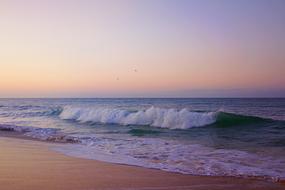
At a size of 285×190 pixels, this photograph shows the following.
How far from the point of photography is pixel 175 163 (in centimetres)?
867

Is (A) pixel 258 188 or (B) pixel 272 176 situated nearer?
(A) pixel 258 188

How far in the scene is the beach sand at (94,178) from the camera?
19.7ft

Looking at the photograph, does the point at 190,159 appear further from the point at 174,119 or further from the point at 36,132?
the point at 174,119

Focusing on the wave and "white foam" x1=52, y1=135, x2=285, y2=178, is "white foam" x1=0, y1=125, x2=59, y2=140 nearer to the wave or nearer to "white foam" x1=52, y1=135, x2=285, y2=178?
"white foam" x1=52, y1=135, x2=285, y2=178

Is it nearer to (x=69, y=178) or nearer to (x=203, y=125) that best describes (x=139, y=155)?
(x=69, y=178)

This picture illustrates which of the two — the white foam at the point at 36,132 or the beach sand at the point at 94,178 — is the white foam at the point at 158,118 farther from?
the beach sand at the point at 94,178

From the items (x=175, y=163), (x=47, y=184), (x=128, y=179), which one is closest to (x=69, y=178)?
(x=47, y=184)

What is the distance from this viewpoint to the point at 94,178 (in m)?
6.58

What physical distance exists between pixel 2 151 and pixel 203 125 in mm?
15394

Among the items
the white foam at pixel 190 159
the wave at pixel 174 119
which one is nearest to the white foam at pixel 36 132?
the white foam at pixel 190 159

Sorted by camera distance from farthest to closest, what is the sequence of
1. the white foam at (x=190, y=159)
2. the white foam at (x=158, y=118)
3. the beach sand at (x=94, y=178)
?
the white foam at (x=158, y=118)
the white foam at (x=190, y=159)
the beach sand at (x=94, y=178)

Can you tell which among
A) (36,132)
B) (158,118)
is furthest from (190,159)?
(158,118)

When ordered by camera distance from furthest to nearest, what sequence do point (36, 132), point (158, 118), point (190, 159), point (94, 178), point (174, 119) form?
point (158, 118)
point (174, 119)
point (36, 132)
point (190, 159)
point (94, 178)

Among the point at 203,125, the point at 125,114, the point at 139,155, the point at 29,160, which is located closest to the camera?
the point at 29,160
